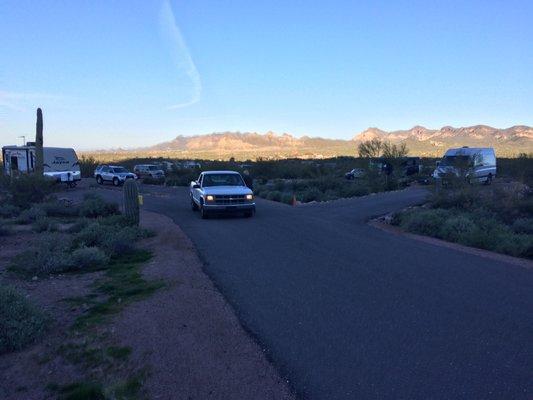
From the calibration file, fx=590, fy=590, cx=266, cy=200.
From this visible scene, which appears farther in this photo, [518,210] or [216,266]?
[518,210]

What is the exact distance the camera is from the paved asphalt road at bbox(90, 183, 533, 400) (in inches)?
213

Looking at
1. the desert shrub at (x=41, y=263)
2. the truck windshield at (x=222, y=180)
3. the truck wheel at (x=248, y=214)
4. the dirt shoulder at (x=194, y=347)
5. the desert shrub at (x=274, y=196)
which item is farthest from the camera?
the desert shrub at (x=274, y=196)

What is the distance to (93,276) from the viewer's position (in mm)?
10852

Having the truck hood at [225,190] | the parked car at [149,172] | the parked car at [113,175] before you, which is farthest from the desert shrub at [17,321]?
the parked car at [149,172]

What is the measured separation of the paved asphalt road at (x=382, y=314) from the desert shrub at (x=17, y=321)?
2.50m

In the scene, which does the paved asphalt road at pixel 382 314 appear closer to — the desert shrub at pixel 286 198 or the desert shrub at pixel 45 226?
the desert shrub at pixel 45 226

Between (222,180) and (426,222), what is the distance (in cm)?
828

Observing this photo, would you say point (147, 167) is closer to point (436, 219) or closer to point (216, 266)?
point (436, 219)

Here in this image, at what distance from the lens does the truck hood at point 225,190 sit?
20.8m

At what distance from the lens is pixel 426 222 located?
17.4 meters

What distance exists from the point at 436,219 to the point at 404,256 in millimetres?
5440

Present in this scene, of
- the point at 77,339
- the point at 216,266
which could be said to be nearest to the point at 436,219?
the point at 216,266

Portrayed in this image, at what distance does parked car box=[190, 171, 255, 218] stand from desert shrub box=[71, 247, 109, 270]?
8676 mm

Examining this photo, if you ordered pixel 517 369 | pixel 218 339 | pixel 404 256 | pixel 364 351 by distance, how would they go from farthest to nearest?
pixel 404 256 → pixel 218 339 → pixel 364 351 → pixel 517 369
